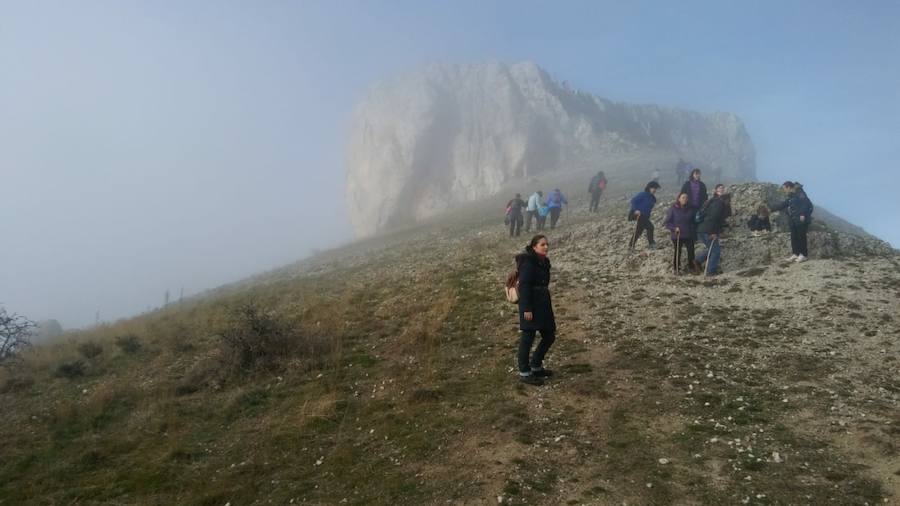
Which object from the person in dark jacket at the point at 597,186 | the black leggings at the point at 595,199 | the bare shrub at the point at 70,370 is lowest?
the bare shrub at the point at 70,370

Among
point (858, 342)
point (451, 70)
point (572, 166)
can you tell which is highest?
point (451, 70)

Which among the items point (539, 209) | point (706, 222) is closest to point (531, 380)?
point (706, 222)

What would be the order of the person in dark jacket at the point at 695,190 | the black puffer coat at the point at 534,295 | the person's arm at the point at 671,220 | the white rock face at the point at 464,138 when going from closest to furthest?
the black puffer coat at the point at 534,295, the person's arm at the point at 671,220, the person in dark jacket at the point at 695,190, the white rock face at the point at 464,138

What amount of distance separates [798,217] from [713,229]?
2.38 metres

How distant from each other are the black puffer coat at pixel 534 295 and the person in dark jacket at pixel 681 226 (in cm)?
814

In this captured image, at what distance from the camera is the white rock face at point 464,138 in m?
77.1

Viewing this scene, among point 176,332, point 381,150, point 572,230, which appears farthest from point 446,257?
point 381,150

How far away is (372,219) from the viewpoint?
8106 cm

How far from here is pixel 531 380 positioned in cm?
963

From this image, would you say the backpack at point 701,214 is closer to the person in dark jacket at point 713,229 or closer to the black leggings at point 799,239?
the person in dark jacket at point 713,229

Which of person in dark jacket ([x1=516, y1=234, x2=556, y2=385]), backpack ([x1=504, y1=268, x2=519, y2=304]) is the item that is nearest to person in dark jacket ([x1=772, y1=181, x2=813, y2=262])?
person in dark jacket ([x1=516, y1=234, x2=556, y2=385])

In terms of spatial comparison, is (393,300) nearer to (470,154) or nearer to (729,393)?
(729,393)

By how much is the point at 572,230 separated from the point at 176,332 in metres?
16.7

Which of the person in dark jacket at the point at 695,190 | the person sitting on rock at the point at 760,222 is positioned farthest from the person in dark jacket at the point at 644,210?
the person sitting on rock at the point at 760,222
